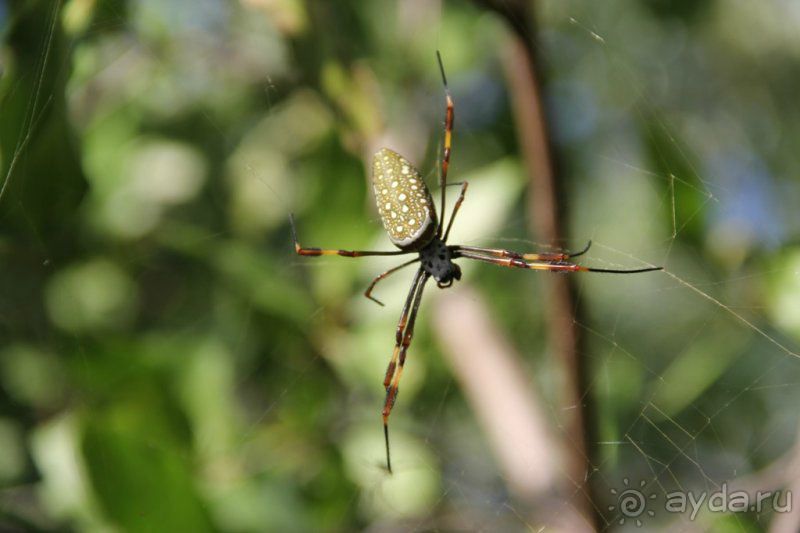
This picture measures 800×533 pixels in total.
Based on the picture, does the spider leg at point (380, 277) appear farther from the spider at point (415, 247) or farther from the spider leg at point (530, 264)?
the spider leg at point (530, 264)

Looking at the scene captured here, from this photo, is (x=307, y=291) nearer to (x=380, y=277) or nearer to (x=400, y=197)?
(x=380, y=277)

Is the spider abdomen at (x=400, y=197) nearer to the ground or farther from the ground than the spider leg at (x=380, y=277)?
farther from the ground

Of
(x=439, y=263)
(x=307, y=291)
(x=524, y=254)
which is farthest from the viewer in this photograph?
(x=307, y=291)

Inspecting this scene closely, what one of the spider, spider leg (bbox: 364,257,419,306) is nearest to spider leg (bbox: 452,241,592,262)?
the spider

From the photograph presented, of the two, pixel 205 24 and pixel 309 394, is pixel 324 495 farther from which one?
pixel 205 24

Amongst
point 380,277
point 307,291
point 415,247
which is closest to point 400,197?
point 415,247

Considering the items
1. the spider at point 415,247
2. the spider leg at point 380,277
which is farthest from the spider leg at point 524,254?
the spider leg at point 380,277

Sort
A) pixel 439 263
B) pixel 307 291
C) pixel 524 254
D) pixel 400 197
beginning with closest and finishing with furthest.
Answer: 1. pixel 400 197
2. pixel 524 254
3. pixel 439 263
4. pixel 307 291

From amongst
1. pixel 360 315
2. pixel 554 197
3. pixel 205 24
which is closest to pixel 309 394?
pixel 360 315
